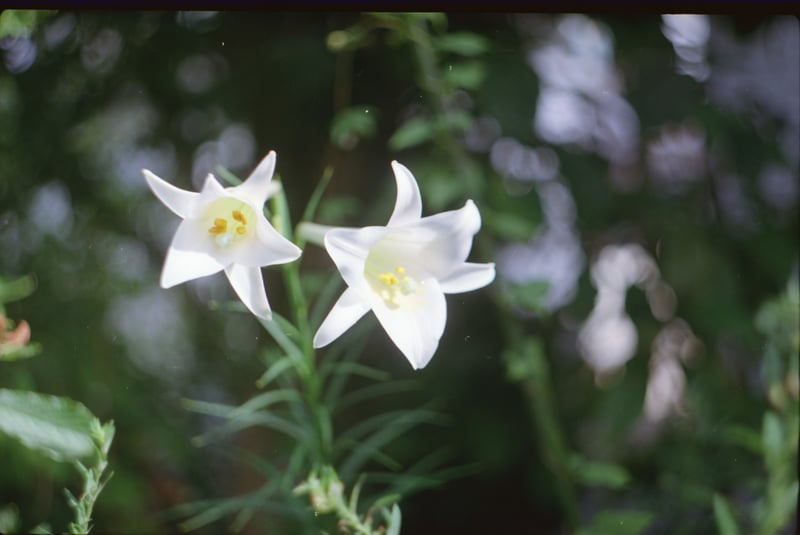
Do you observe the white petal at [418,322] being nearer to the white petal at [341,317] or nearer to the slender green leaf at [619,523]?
the white petal at [341,317]

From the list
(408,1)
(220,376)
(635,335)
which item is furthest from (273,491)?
(635,335)

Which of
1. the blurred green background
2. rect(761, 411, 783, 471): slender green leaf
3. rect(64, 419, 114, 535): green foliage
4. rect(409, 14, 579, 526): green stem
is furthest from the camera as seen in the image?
the blurred green background

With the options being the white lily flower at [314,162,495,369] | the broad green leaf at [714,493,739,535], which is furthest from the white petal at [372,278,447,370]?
the broad green leaf at [714,493,739,535]

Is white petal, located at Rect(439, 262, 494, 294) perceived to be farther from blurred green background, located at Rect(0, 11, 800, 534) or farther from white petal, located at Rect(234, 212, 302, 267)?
blurred green background, located at Rect(0, 11, 800, 534)

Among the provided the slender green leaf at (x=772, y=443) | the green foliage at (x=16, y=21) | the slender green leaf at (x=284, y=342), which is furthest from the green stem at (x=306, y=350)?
the slender green leaf at (x=772, y=443)

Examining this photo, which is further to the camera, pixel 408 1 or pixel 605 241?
pixel 605 241

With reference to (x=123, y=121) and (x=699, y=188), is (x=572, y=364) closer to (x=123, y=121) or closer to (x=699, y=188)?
(x=699, y=188)
